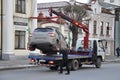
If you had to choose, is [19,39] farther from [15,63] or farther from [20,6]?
[15,63]

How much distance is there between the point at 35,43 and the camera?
93.0 ft

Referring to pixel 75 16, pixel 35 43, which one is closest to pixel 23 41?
pixel 75 16

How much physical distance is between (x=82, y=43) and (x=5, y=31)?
11.4m

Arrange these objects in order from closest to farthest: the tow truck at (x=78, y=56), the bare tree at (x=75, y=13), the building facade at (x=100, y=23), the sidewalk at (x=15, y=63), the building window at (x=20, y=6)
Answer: the tow truck at (x=78, y=56)
the sidewalk at (x=15, y=63)
the building window at (x=20, y=6)
the bare tree at (x=75, y=13)
the building facade at (x=100, y=23)

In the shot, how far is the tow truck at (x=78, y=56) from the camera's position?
2781cm

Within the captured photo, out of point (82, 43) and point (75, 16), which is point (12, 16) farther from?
point (82, 43)

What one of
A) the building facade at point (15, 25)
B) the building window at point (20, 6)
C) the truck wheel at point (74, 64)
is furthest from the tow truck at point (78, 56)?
the building window at point (20, 6)

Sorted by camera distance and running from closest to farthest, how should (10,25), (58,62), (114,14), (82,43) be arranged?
(58,62) < (82,43) < (10,25) < (114,14)

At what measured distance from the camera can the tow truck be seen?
1095 inches

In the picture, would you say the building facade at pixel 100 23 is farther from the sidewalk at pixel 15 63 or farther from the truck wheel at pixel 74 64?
the truck wheel at pixel 74 64

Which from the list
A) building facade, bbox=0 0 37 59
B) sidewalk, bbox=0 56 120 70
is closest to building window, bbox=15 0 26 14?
building facade, bbox=0 0 37 59

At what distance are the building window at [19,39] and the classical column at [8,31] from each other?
1740 mm

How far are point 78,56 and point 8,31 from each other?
13.4 metres

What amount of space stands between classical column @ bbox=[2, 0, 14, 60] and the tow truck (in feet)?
33.0
